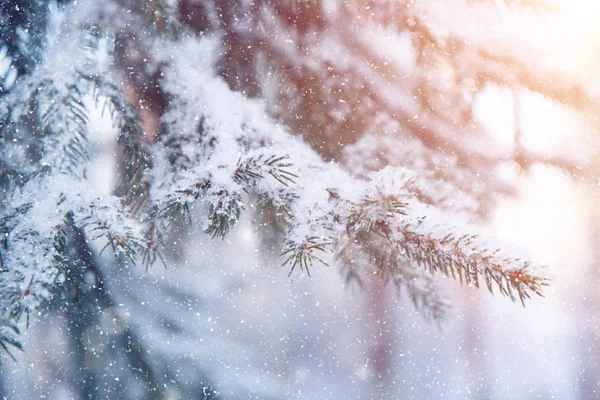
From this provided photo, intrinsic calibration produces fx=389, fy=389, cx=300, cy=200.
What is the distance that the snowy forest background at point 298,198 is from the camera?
0.51m

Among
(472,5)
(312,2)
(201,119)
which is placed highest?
(472,5)

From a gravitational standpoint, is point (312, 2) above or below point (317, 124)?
above

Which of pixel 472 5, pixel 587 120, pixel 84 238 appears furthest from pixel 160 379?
pixel 587 120

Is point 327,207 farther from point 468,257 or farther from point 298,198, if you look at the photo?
point 468,257

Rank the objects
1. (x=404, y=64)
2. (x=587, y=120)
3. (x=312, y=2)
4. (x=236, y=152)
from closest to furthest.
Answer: (x=236, y=152)
(x=312, y=2)
(x=404, y=64)
(x=587, y=120)

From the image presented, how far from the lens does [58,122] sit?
0.58m

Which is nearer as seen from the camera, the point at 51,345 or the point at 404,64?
the point at 404,64

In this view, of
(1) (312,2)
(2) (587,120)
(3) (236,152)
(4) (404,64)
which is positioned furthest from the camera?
(2) (587,120)

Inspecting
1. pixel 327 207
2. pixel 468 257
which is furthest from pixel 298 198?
pixel 468 257

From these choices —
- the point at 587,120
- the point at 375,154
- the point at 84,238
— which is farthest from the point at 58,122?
the point at 587,120

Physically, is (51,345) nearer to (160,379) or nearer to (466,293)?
(160,379)

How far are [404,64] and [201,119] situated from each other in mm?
460

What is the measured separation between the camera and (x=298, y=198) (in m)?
0.51

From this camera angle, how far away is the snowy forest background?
509 millimetres
